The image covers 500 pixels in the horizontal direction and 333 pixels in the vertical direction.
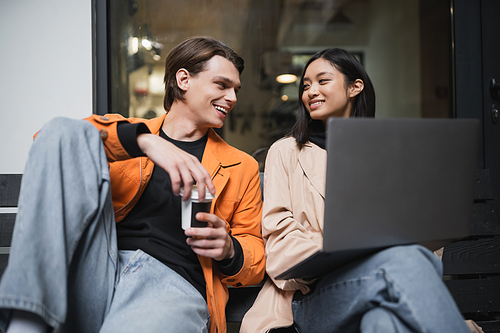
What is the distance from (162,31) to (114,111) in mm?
545

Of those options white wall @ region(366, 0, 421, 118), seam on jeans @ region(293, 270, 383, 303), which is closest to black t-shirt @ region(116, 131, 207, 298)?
seam on jeans @ region(293, 270, 383, 303)

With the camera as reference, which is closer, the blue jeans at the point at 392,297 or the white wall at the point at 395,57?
the blue jeans at the point at 392,297

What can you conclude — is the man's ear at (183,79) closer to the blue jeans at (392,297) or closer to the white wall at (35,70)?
the white wall at (35,70)

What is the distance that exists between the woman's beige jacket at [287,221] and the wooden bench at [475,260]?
20 cm

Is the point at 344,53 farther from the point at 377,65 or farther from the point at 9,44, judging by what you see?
the point at 9,44

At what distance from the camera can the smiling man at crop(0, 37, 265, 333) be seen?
2.76 ft

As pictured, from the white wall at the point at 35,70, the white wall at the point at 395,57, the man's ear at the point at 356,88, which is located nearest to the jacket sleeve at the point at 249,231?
the man's ear at the point at 356,88

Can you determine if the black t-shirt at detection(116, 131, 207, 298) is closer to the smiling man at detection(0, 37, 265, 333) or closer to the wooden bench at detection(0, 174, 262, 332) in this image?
the smiling man at detection(0, 37, 265, 333)

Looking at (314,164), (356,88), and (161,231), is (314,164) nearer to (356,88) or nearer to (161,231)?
(356,88)

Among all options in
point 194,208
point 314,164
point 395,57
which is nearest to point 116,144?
point 194,208

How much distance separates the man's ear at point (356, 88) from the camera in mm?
1603

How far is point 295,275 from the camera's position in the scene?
1.09 m

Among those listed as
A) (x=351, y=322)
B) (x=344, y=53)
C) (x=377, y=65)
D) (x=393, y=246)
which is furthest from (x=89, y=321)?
(x=377, y=65)

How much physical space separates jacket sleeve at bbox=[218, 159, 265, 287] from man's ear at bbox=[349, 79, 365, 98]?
55cm
